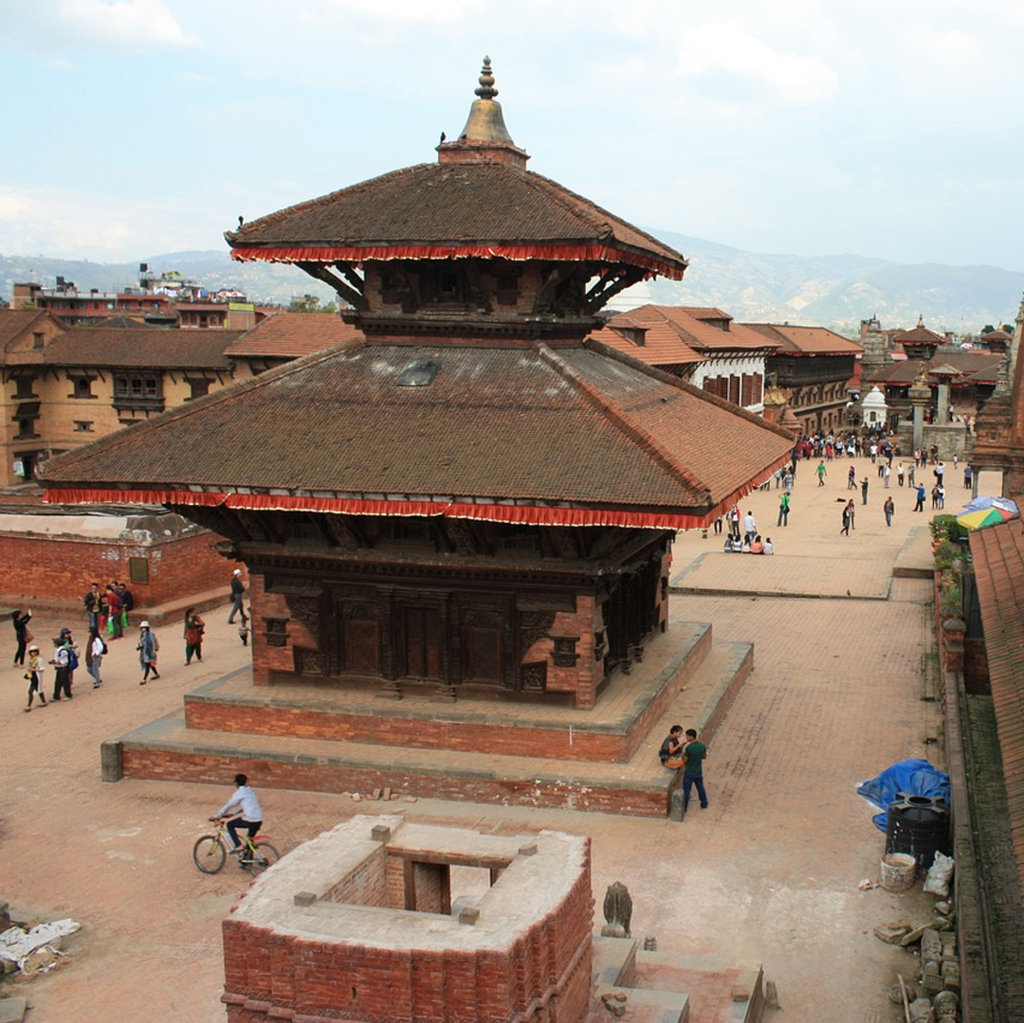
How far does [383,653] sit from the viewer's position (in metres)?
16.6

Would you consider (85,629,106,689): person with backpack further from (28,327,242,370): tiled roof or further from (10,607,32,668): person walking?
(28,327,242,370): tiled roof

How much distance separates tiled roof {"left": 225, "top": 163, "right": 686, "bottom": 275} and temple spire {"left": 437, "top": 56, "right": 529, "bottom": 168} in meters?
0.26

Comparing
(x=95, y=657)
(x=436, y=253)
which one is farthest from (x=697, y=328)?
(x=436, y=253)

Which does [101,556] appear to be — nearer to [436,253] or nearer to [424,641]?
[424,641]

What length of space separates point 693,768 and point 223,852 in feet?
17.8

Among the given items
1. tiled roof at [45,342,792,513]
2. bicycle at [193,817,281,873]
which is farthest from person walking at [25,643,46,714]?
bicycle at [193,817,281,873]

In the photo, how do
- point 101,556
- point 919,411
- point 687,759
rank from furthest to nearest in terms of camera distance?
point 919,411
point 101,556
point 687,759

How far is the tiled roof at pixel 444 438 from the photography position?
47.0ft

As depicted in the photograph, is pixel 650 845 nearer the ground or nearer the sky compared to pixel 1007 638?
nearer the ground

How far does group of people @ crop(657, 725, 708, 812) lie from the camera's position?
14555 mm

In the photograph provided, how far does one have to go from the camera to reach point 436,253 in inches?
639

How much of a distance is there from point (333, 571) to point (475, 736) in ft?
9.64

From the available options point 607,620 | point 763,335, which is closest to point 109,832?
point 607,620

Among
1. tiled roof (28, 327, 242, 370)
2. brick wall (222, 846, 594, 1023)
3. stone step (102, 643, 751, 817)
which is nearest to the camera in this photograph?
brick wall (222, 846, 594, 1023)
